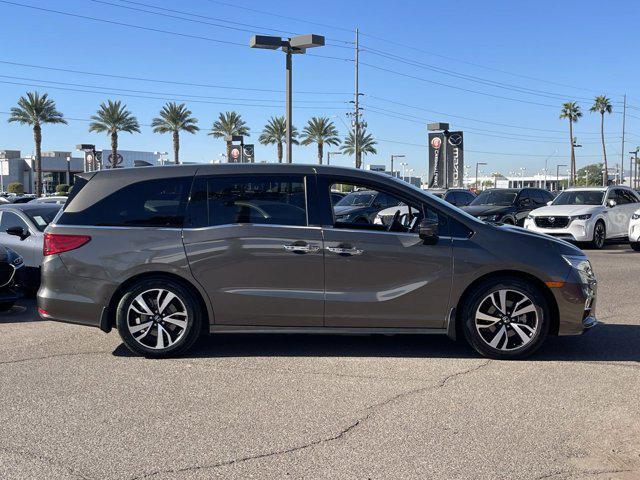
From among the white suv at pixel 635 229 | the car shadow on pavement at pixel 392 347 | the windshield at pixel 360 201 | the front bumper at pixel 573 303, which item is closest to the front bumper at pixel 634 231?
the white suv at pixel 635 229

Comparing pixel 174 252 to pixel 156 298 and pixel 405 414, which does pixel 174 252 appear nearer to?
pixel 156 298

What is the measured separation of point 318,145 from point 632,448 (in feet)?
197

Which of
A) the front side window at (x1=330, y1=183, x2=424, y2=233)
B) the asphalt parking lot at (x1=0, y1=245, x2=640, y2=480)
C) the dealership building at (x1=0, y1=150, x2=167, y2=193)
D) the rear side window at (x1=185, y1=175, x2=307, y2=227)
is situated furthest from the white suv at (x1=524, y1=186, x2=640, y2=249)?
the dealership building at (x1=0, y1=150, x2=167, y2=193)

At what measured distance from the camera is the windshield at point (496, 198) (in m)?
21.3

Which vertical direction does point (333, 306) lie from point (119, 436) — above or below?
above

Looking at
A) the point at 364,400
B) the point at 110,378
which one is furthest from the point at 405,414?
the point at 110,378

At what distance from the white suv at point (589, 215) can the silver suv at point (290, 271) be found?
37.7 feet

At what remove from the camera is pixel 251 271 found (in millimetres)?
6008

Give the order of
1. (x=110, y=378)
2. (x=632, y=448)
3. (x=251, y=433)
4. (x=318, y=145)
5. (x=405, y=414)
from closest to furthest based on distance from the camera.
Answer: (x=632, y=448), (x=251, y=433), (x=405, y=414), (x=110, y=378), (x=318, y=145)

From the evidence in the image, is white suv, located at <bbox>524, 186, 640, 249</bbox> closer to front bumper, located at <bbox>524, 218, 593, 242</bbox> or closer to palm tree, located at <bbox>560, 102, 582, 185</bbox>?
front bumper, located at <bbox>524, 218, 593, 242</bbox>

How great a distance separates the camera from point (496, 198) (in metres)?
21.6

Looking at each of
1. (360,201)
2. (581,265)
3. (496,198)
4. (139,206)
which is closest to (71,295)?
(139,206)

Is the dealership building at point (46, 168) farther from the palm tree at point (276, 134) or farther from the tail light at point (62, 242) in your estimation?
the tail light at point (62, 242)

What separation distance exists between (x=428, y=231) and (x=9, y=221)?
7310 millimetres
